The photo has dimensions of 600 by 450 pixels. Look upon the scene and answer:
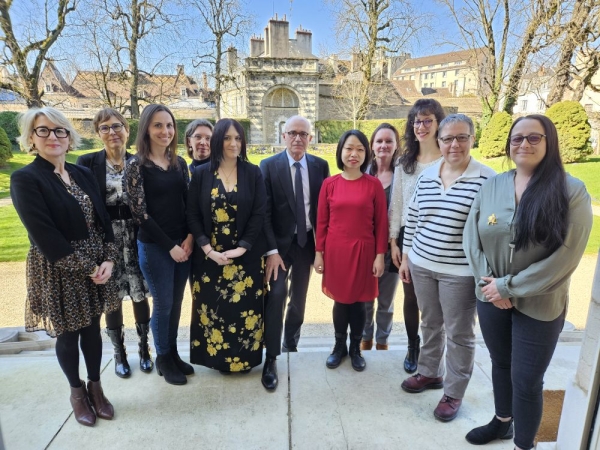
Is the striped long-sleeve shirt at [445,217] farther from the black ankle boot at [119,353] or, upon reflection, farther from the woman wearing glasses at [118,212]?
the black ankle boot at [119,353]

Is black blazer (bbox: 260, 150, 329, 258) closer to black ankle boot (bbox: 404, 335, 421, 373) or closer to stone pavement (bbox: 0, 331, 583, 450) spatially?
stone pavement (bbox: 0, 331, 583, 450)

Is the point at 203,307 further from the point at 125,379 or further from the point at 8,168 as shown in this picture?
the point at 8,168

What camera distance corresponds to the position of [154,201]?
103 inches

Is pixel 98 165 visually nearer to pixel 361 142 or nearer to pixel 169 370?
pixel 169 370

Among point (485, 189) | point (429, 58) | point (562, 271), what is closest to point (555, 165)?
point (485, 189)

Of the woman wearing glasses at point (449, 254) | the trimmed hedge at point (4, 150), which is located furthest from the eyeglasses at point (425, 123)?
the trimmed hedge at point (4, 150)

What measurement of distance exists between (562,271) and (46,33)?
15363 mm

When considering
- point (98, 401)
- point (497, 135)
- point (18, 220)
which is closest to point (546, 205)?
point (98, 401)

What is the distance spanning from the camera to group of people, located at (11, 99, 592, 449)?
1.92 meters

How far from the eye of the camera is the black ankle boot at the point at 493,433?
2240mm

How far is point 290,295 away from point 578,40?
14183 millimetres

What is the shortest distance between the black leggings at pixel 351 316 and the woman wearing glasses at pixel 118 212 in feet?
5.02

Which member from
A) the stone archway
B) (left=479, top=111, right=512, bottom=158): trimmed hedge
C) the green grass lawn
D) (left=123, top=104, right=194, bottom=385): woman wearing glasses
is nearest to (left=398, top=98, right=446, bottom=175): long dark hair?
the green grass lawn

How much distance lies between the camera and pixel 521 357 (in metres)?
1.94
